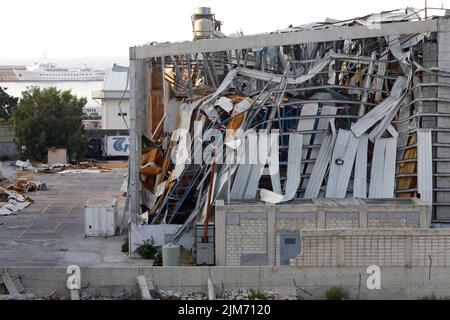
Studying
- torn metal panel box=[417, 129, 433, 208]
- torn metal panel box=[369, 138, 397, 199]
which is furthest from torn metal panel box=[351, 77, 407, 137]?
torn metal panel box=[417, 129, 433, 208]

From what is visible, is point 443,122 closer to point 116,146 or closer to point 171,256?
point 171,256

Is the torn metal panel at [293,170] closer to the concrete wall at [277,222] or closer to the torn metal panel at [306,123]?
the torn metal panel at [306,123]

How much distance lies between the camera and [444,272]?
82.9ft

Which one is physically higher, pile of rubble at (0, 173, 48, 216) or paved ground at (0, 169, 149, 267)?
Result: pile of rubble at (0, 173, 48, 216)

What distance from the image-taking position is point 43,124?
54.8 meters

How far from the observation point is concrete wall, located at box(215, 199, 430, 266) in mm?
27719

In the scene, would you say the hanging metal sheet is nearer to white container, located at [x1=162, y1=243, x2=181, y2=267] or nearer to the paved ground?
white container, located at [x1=162, y1=243, x2=181, y2=267]

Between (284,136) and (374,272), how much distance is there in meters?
7.09

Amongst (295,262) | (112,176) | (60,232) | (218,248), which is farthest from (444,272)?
(112,176)

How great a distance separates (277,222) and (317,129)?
436cm

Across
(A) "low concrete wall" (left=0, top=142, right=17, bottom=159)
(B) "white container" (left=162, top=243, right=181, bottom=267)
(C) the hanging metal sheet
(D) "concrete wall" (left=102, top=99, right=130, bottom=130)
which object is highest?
(C) the hanging metal sheet

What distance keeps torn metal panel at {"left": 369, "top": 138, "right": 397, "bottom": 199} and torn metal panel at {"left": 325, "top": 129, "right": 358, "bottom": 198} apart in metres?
0.68

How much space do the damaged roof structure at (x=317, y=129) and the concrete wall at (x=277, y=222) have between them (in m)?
1.15

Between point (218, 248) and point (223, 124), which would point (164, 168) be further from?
point (218, 248)
